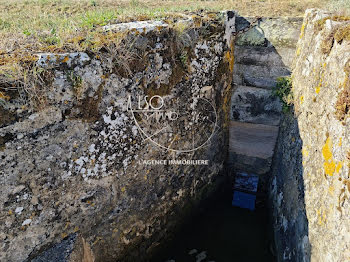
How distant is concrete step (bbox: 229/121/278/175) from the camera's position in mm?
4277

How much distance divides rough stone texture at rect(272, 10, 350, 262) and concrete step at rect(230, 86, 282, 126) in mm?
361

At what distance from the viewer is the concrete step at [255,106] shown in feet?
13.0

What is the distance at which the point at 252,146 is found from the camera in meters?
4.44

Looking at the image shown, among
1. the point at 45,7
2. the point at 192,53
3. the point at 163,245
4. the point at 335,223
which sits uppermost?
the point at 45,7

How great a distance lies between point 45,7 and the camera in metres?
5.50

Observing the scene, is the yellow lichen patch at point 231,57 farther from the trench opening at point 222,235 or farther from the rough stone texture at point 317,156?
the trench opening at point 222,235

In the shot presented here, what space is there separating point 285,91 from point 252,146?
1.08 metres

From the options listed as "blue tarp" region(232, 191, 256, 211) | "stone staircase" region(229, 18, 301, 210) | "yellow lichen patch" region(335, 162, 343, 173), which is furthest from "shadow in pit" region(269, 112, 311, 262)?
"yellow lichen patch" region(335, 162, 343, 173)

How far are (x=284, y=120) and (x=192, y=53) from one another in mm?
1717

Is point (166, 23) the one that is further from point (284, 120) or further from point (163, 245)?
point (163, 245)

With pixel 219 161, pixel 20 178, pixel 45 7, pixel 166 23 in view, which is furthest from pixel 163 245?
pixel 45 7

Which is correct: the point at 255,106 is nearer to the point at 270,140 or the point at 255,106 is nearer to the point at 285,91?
the point at 285,91

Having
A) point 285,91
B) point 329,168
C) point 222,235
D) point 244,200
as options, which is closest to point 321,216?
point 329,168

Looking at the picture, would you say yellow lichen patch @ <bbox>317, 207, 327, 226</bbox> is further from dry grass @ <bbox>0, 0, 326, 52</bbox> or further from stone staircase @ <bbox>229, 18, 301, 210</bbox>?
dry grass @ <bbox>0, 0, 326, 52</bbox>
